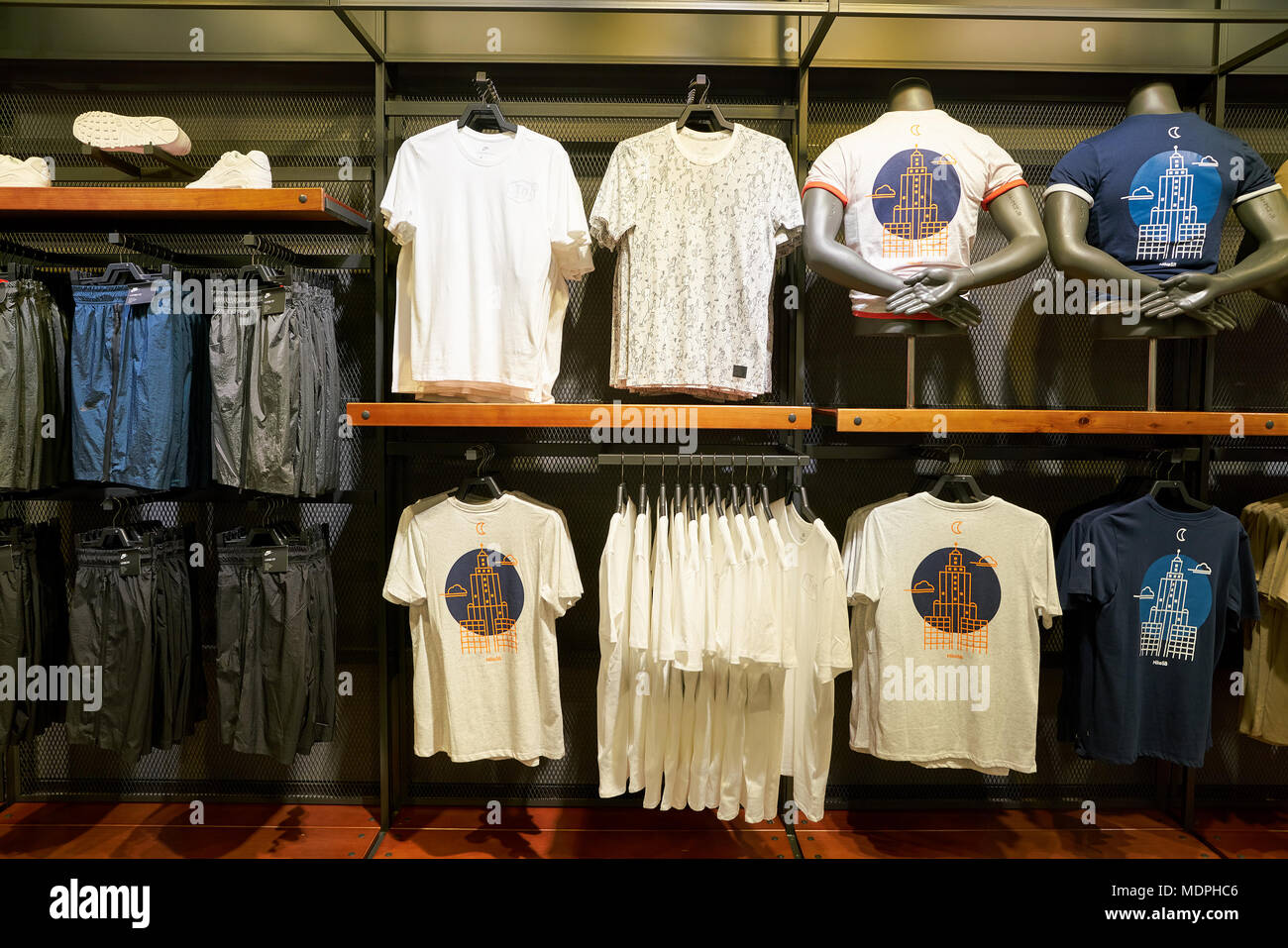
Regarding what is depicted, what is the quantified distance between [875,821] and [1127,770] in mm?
1018

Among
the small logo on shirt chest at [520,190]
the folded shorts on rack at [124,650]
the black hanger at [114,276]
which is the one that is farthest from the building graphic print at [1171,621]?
the black hanger at [114,276]

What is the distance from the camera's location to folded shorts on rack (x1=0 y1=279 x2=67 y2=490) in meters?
2.39

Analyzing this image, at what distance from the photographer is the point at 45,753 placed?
2957mm

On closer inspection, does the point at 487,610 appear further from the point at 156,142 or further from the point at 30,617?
the point at 156,142

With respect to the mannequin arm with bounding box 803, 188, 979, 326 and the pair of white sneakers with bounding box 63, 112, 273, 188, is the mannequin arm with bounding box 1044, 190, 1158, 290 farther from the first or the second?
the pair of white sneakers with bounding box 63, 112, 273, 188

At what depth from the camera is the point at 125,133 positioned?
2561 millimetres

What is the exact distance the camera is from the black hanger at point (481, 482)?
8.18 feet

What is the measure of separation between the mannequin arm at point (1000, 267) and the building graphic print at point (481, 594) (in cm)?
146

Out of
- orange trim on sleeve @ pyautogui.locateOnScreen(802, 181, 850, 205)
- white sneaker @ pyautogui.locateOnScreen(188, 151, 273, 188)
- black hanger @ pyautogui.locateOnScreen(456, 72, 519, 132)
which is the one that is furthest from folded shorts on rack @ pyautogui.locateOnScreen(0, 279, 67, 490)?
orange trim on sleeve @ pyautogui.locateOnScreen(802, 181, 850, 205)

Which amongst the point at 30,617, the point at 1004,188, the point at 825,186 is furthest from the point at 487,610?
the point at 1004,188

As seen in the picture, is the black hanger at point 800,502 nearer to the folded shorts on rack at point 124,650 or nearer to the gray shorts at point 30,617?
the folded shorts on rack at point 124,650

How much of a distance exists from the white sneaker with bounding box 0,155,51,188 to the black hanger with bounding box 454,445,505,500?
5.49 feet
